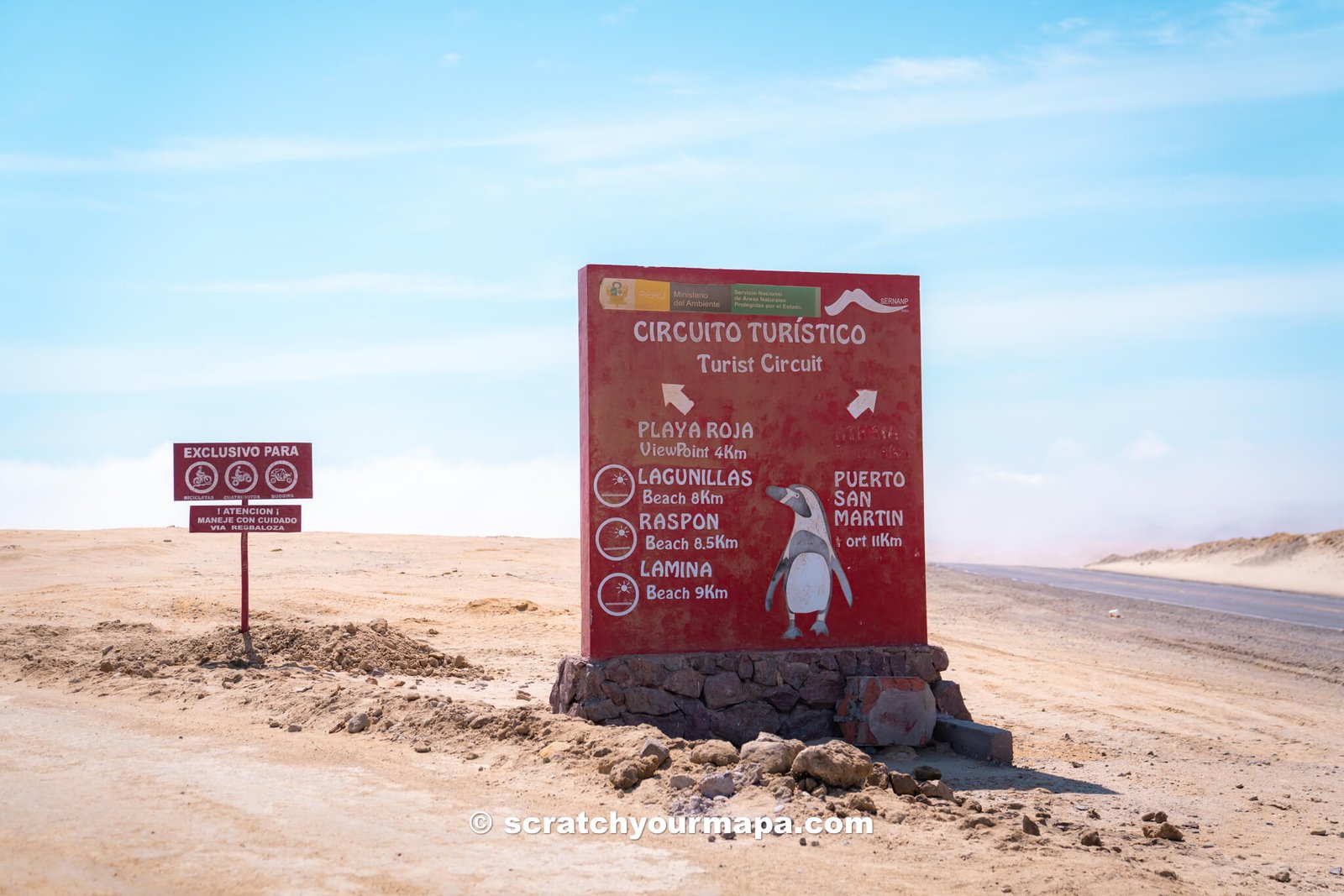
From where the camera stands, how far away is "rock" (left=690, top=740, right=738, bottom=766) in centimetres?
809

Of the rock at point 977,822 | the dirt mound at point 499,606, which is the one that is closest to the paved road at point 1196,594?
the dirt mound at point 499,606

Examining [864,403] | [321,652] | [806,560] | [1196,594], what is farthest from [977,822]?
[1196,594]

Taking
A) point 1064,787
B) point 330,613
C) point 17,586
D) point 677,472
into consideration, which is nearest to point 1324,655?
point 1064,787

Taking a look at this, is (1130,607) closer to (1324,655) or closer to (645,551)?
(1324,655)

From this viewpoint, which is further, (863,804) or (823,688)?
(823,688)

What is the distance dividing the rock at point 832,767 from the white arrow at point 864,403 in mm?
3809

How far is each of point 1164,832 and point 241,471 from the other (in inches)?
450

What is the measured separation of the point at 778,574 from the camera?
10.4m

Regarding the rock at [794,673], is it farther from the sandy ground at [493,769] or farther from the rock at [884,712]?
the sandy ground at [493,769]

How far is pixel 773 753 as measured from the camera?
26.1 ft

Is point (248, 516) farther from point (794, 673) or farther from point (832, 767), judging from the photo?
point (832, 767)

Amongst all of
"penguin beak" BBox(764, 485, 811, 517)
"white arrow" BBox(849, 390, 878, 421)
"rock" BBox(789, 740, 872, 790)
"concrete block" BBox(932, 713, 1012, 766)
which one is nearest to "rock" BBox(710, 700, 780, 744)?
"concrete block" BBox(932, 713, 1012, 766)

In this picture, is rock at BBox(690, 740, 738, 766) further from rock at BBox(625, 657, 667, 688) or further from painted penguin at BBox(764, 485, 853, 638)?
painted penguin at BBox(764, 485, 853, 638)

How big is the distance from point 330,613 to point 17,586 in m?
6.45
